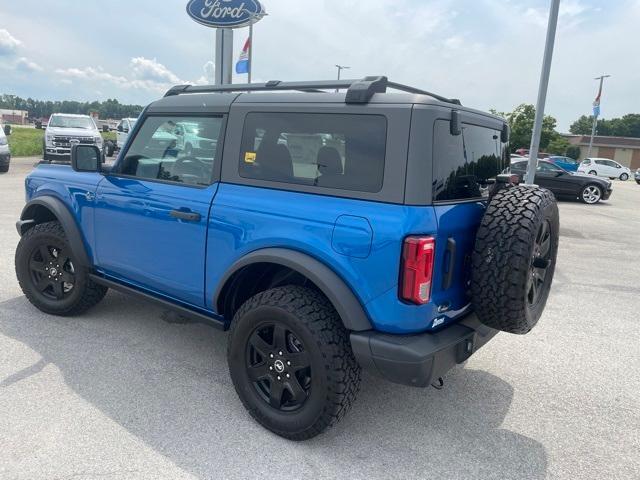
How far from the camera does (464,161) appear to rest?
9.36 feet

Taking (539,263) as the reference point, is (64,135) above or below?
above

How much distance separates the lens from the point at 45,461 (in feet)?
8.05

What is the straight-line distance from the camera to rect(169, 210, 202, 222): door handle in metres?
3.09

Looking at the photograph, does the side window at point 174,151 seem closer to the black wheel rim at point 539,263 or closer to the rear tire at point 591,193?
the black wheel rim at point 539,263

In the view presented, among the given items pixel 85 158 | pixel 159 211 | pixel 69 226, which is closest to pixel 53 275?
pixel 69 226

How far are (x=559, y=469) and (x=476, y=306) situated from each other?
0.93m

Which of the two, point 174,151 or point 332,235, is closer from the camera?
point 332,235

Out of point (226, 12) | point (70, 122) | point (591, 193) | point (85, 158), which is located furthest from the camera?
point (70, 122)

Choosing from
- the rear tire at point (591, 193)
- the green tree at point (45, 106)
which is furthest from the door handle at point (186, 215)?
the green tree at point (45, 106)

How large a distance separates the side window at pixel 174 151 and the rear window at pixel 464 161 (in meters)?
1.42

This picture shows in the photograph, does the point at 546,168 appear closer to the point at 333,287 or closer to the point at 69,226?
the point at 69,226

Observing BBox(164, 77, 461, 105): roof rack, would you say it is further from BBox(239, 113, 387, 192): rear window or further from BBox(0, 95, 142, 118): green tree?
BBox(0, 95, 142, 118): green tree

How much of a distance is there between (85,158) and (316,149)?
2056 mm

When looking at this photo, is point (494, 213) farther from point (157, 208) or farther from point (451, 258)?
point (157, 208)
